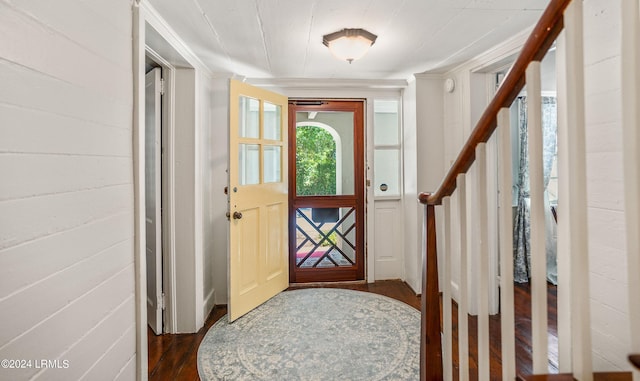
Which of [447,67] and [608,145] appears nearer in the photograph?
[608,145]

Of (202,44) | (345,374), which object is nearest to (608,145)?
(345,374)

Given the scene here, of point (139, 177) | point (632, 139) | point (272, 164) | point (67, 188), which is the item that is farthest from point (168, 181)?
point (632, 139)

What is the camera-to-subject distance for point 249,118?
8.75 feet

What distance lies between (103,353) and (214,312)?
5.15 feet

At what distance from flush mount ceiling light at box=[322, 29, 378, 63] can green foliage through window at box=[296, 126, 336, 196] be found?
1.30 meters

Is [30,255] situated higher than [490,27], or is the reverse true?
[490,27]

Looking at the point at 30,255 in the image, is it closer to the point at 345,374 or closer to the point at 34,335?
the point at 34,335

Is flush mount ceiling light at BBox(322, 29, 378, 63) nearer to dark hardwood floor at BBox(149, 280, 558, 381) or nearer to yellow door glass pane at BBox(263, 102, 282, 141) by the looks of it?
yellow door glass pane at BBox(263, 102, 282, 141)

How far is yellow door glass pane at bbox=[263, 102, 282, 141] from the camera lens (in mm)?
2857

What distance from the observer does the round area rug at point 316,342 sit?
1853mm

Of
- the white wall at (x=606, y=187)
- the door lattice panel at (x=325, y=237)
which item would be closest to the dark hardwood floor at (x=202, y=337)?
the white wall at (x=606, y=187)

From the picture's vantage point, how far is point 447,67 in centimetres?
275

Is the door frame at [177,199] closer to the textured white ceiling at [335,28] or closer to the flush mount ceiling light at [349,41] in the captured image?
the textured white ceiling at [335,28]

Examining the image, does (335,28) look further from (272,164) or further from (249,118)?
(272,164)
